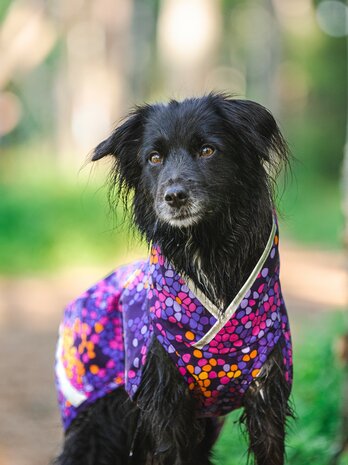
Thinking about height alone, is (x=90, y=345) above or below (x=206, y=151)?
below

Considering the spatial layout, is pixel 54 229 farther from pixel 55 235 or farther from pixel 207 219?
pixel 207 219

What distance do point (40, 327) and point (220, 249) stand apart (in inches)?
211

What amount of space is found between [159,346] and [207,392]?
11.2 inches

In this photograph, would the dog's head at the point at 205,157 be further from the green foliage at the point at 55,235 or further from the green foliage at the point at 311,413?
the green foliage at the point at 55,235

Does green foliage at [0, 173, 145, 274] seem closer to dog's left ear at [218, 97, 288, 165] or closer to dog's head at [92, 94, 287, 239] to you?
dog's head at [92, 94, 287, 239]

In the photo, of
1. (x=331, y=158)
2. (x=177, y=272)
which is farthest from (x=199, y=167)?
(x=331, y=158)

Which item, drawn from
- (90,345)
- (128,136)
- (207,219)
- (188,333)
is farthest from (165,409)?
(128,136)

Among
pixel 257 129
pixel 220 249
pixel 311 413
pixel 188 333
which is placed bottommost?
pixel 311 413

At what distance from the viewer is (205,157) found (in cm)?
320

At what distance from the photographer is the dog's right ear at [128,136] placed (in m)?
3.39

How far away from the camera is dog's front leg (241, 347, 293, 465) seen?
10.2 feet

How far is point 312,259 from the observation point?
12.8m

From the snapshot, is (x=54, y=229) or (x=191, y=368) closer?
(x=191, y=368)

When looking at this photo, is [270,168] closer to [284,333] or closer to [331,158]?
[284,333]
